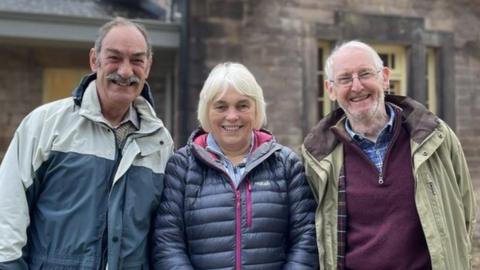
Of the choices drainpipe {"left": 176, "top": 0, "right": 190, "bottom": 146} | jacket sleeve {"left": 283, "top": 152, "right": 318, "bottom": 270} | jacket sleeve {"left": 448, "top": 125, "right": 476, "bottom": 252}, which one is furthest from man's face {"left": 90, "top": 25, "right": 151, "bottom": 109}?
drainpipe {"left": 176, "top": 0, "right": 190, "bottom": 146}

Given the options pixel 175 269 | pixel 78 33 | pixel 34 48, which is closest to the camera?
pixel 175 269

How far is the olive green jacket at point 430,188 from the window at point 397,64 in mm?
5830

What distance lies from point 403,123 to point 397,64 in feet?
19.8

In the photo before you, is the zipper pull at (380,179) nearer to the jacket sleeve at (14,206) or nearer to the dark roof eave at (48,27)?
the jacket sleeve at (14,206)

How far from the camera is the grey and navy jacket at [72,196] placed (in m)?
2.35

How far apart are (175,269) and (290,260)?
1.58 feet

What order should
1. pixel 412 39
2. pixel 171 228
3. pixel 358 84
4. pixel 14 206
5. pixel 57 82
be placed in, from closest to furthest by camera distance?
pixel 14 206 < pixel 171 228 < pixel 358 84 < pixel 57 82 < pixel 412 39

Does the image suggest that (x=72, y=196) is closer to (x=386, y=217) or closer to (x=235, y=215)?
(x=235, y=215)

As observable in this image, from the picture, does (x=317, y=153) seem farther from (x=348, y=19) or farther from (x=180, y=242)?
(x=348, y=19)

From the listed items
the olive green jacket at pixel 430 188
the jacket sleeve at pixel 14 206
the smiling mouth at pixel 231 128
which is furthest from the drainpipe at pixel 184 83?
the jacket sleeve at pixel 14 206

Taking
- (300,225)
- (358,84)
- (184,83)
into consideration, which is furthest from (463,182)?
(184,83)

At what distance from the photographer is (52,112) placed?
2482 mm

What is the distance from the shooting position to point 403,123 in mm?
2637

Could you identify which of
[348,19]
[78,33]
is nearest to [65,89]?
[78,33]
